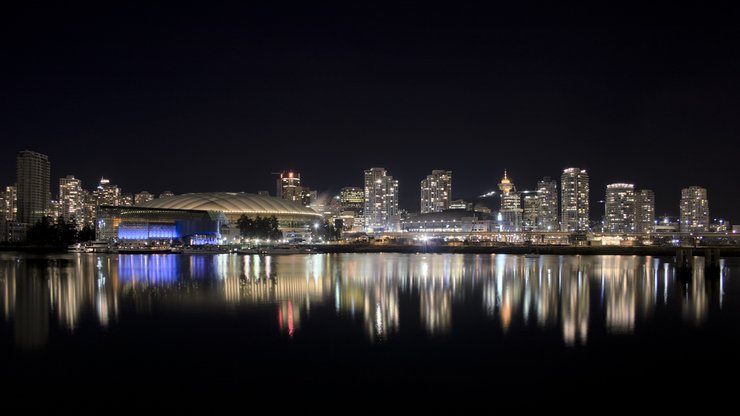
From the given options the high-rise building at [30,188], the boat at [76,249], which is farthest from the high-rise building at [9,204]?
the boat at [76,249]

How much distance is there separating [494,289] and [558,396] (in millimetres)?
17558

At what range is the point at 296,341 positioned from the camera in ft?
50.7

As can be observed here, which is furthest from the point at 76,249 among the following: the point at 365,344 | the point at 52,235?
the point at 365,344

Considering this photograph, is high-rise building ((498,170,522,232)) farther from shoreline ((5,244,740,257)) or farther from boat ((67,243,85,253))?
boat ((67,243,85,253))

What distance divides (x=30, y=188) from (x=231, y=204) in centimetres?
6724

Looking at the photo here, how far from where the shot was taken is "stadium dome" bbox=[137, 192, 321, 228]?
9856 centimetres

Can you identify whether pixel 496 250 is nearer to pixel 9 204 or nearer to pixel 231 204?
pixel 231 204

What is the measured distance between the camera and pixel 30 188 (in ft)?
458

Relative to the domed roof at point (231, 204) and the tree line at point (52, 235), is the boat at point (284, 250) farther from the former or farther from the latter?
the tree line at point (52, 235)

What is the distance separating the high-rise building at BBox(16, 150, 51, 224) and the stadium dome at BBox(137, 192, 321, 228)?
52646 mm

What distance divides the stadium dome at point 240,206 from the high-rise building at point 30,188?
→ 5265cm

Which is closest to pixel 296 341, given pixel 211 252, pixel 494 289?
pixel 494 289

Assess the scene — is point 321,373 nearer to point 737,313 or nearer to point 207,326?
point 207,326

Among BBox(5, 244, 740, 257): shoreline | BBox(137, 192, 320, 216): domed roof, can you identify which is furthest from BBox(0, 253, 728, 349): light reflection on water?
BBox(137, 192, 320, 216): domed roof
